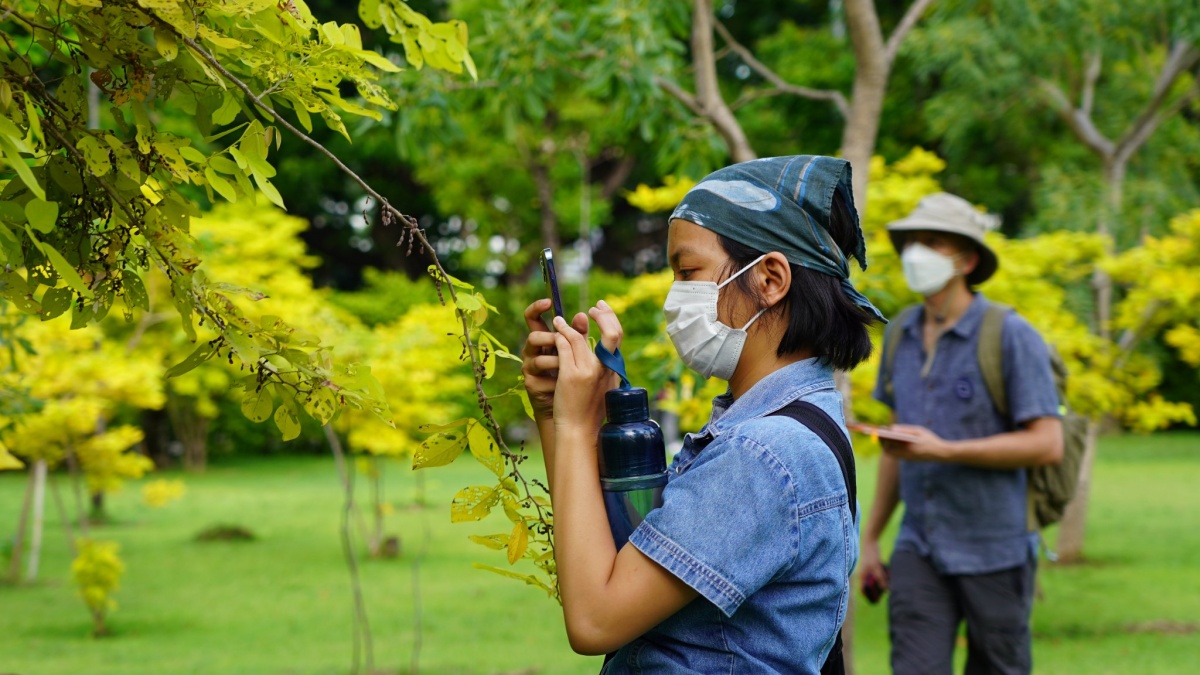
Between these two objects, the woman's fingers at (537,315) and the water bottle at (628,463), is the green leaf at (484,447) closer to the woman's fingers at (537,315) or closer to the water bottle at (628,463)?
the woman's fingers at (537,315)

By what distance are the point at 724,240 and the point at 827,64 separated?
2067cm

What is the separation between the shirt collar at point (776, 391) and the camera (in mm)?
1701

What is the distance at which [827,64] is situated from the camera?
21.4 m

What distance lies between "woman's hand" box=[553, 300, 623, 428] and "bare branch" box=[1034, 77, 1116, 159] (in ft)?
47.8

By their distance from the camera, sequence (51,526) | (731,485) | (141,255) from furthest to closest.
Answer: (51,526)
(141,255)
(731,485)

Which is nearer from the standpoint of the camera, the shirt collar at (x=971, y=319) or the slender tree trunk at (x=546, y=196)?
the shirt collar at (x=971, y=319)

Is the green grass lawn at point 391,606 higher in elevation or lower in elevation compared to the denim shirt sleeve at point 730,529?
lower

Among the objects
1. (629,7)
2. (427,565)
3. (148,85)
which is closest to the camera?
(148,85)

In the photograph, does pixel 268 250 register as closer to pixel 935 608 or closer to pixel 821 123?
pixel 935 608

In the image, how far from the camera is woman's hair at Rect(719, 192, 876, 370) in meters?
1.71

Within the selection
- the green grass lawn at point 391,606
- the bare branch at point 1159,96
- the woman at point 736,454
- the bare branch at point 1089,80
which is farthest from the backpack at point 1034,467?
the bare branch at point 1089,80

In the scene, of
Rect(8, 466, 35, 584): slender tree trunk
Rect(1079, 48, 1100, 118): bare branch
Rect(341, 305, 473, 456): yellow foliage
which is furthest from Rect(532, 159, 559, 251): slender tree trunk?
Rect(8, 466, 35, 584): slender tree trunk

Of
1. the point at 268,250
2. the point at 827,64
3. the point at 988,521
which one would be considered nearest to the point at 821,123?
the point at 827,64

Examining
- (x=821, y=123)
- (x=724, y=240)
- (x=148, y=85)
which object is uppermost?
(x=821, y=123)
